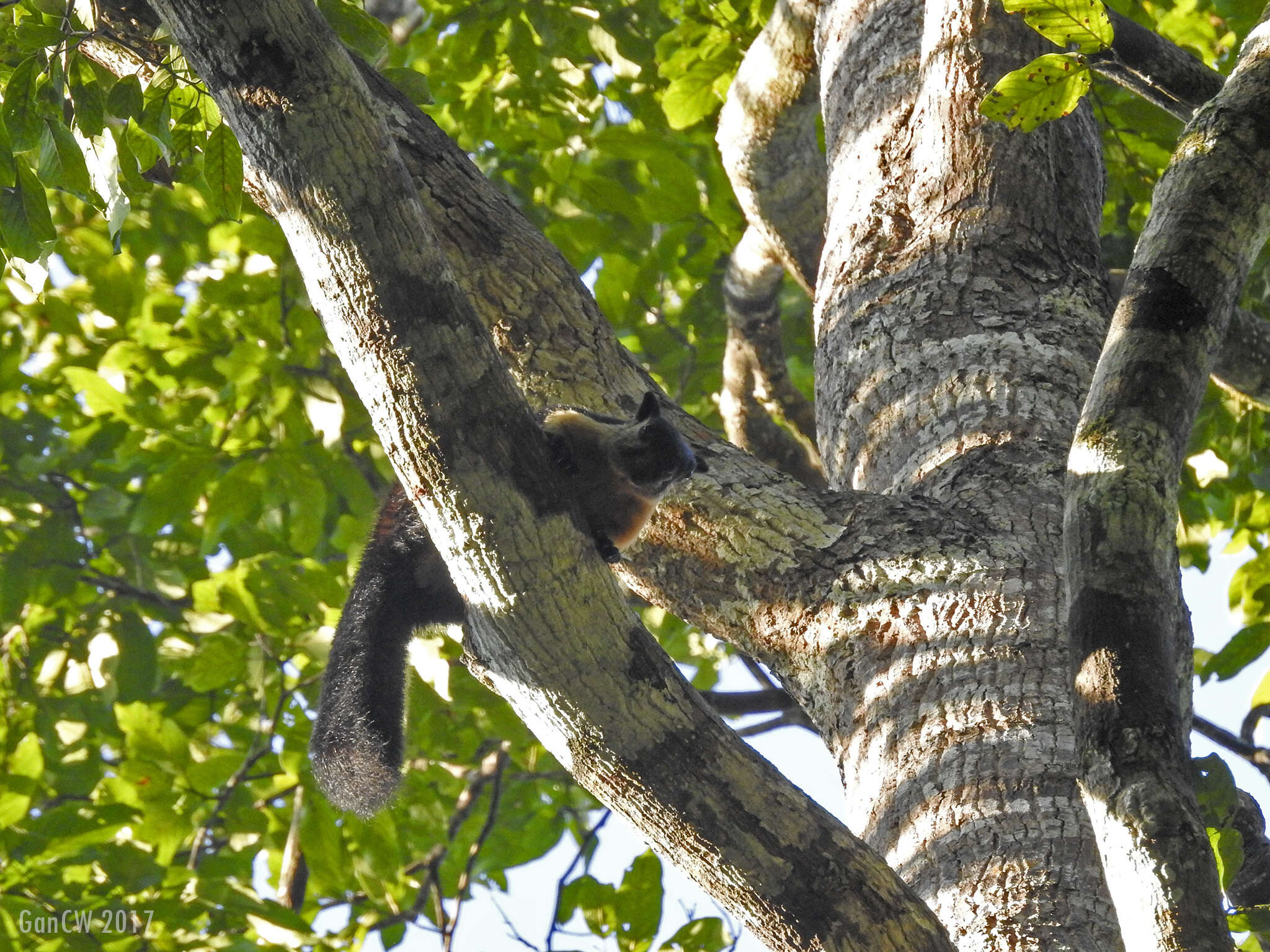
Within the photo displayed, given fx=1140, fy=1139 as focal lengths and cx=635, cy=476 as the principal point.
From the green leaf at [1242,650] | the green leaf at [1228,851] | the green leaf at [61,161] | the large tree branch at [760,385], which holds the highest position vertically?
the large tree branch at [760,385]

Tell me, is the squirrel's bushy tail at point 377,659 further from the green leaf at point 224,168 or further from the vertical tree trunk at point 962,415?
the vertical tree trunk at point 962,415

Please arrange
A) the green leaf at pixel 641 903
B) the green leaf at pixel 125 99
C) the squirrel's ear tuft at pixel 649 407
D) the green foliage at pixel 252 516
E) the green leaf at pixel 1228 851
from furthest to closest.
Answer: the green foliage at pixel 252 516 → the green leaf at pixel 641 903 → the squirrel's ear tuft at pixel 649 407 → the green leaf at pixel 125 99 → the green leaf at pixel 1228 851

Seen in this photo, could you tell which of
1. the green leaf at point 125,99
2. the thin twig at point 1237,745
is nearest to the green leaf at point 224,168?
the green leaf at point 125,99

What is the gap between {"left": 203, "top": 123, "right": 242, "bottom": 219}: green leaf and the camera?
2521mm

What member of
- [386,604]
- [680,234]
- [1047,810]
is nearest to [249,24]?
[386,604]

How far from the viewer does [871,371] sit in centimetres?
294

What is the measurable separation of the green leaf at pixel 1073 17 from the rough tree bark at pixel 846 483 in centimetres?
88

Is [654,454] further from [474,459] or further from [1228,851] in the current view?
[1228,851]

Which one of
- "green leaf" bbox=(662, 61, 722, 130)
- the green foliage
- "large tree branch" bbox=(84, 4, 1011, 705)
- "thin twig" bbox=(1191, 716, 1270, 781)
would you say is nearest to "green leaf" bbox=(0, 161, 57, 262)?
"large tree branch" bbox=(84, 4, 1011, 705)

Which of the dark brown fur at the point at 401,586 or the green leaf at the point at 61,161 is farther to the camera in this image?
the dark brown fur at the point at 401,586

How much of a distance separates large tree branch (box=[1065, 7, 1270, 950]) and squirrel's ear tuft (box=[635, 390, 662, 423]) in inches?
53.6

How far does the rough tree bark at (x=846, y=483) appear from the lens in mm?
1757

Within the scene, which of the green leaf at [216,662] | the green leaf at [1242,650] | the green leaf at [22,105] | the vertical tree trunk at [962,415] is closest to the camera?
the vertical tree trunk at [962,415]

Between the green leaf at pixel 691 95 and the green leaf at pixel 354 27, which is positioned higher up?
the green leaf at pixel 691 95
